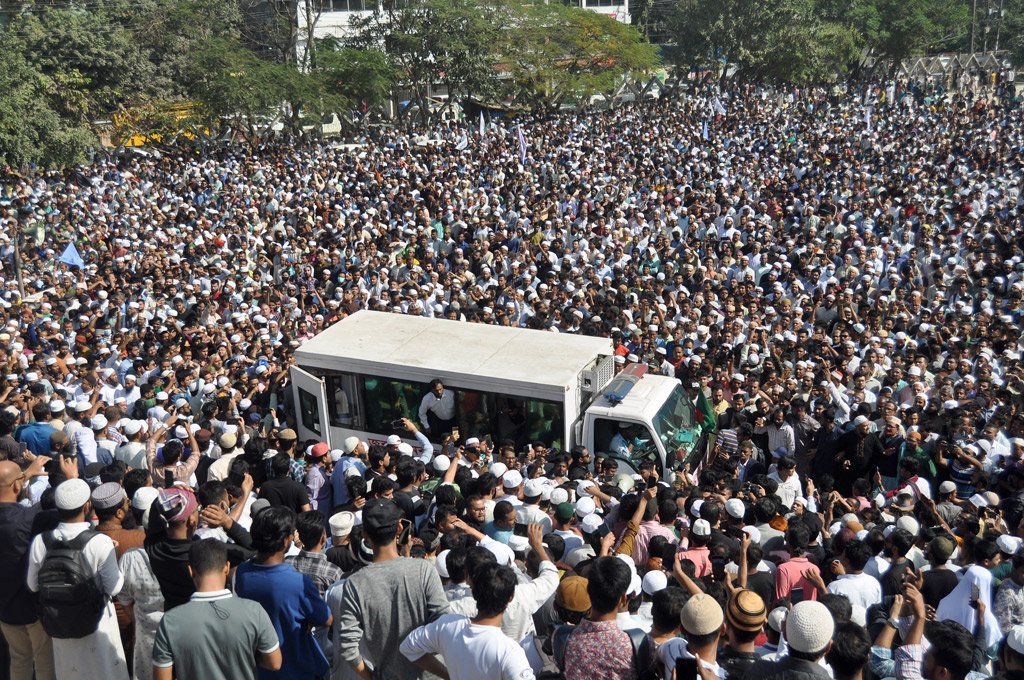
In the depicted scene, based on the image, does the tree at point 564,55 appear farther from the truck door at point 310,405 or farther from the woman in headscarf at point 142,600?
the woman in headscarf at point 142,600

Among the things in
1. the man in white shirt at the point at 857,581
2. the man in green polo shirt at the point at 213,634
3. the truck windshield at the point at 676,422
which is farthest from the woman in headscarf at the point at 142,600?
the truck windshield at the point at 676,422

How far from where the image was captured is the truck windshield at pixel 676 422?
A: 8.55m

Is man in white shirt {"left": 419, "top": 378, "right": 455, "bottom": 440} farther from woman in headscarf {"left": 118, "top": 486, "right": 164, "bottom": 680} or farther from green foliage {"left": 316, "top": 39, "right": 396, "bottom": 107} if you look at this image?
green foliage {"left": 316, "top": 39, "right": 396, "bottom": 107}

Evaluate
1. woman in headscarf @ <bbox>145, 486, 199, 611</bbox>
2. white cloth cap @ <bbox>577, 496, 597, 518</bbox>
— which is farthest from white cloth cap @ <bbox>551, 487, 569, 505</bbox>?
woman in headscarf @ <bbox>145, 486, 199, 611</bbox>

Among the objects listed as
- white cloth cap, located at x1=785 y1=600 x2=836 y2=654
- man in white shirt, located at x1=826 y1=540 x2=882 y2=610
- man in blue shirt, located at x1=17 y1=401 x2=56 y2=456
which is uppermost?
A: white cloth cap, located at x1=785 y1=600 x2=836 y2=654

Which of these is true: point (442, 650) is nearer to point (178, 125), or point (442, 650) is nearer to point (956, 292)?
point (956, 292)

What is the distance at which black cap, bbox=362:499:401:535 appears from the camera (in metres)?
4.11

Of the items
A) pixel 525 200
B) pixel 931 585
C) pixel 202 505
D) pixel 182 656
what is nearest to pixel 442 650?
pixel 182 656

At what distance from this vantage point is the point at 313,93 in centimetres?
3183

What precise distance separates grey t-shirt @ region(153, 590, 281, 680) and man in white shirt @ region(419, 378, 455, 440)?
5.01 m

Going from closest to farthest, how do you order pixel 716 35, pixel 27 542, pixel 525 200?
1. pixel 27 542
2. pixel 525 200
3. pixel 716 35

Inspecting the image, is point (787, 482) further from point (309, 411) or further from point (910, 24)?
point (910, 24)

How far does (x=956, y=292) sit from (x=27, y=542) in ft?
35.9

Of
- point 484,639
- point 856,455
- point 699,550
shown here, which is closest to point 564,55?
point 856,455
